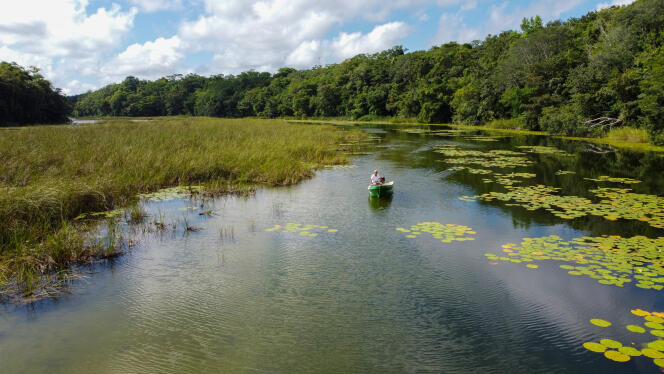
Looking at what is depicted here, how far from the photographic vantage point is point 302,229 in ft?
28.8

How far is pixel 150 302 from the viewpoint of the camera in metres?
5.58

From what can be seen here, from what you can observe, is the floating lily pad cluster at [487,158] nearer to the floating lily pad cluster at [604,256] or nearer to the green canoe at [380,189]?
the green canoe at [380,189]

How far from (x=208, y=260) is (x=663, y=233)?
9414 mm

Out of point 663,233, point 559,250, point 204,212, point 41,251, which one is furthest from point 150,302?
point 663,233

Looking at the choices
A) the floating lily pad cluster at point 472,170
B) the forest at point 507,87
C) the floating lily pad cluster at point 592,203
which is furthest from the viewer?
the forest at point 507,87

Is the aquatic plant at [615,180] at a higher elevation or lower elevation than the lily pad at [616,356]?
higher

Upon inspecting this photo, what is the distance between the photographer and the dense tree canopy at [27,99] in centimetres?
3509

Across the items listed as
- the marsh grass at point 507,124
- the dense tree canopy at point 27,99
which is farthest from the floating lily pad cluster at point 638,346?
the dense tree canopy at point 27,99

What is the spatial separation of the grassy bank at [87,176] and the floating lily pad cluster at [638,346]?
779 cm

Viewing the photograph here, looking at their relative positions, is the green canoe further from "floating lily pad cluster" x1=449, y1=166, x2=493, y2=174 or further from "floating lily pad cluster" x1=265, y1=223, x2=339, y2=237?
"floating lily pad cluster" x1=449, y1=166, x2=493, y2=174

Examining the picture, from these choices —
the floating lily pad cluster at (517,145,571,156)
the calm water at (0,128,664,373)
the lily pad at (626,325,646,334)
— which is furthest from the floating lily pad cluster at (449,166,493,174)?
the lily pad at (626,325,646,334)

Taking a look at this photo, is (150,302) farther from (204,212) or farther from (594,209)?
(594,209)

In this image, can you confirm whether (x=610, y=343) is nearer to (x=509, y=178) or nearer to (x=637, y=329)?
(x=637, y=329)

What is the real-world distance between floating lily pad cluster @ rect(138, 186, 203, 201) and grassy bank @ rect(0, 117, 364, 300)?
328 millimetres
